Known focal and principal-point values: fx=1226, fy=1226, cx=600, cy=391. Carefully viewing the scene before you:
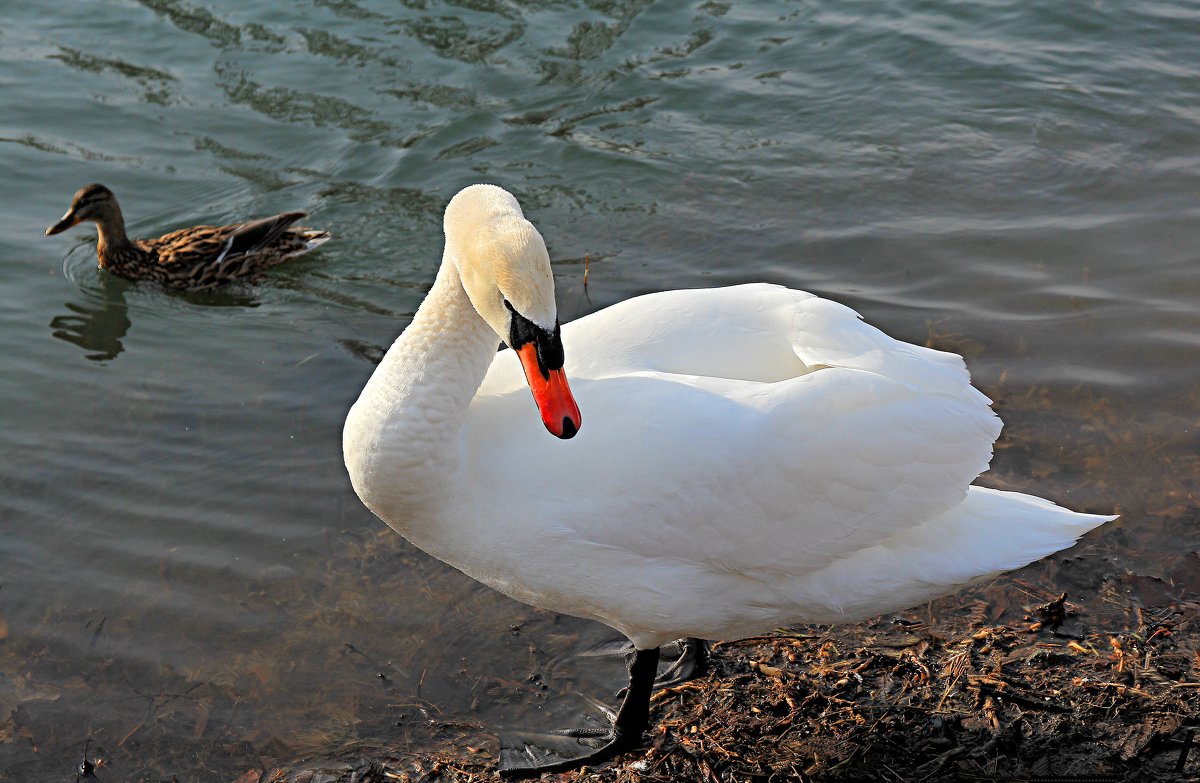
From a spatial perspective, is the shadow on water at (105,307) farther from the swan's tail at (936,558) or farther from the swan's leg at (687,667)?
the swan's tail at (936,558)

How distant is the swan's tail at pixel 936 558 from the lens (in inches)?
155

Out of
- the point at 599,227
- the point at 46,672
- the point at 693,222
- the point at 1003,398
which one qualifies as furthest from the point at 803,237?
the point at 46,672

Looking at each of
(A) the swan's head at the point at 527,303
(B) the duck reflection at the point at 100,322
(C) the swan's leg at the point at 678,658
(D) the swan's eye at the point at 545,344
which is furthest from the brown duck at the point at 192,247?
(D) the swan's eye at the point at 545,344

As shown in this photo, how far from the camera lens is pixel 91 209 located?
7.92 meters

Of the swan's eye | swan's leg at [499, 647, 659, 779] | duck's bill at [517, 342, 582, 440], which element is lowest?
swan's leg at [499, 647, 659, 779]

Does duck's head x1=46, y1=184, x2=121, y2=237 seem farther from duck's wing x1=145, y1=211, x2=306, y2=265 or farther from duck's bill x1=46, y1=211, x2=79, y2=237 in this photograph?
duck's wing x1=145, y1=211, x2=306, y2=265

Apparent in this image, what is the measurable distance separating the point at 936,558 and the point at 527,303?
1615 millimetres

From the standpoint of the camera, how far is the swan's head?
3.38 meters

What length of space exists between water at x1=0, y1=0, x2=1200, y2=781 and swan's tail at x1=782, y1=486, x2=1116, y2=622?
3.41 feet

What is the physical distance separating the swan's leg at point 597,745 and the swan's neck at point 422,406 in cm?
102

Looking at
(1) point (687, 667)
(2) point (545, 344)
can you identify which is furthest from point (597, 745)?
(2) point (545, 344)

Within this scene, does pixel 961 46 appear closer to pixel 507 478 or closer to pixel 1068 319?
pixel 1068 319

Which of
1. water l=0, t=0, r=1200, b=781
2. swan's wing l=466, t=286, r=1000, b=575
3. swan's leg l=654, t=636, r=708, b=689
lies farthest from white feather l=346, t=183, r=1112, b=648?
water l=0, t=0, r=1200, b=781

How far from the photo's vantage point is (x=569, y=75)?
32.0 ft
